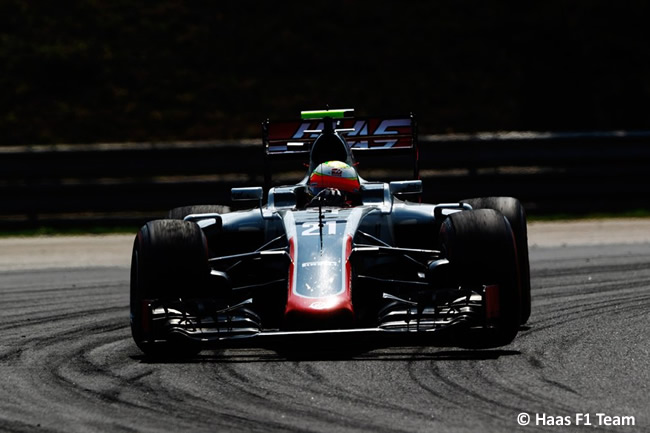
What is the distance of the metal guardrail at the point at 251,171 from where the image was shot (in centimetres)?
1883

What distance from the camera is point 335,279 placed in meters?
8.51

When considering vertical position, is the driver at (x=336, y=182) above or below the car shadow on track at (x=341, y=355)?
above

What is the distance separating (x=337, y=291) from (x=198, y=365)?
98 cm

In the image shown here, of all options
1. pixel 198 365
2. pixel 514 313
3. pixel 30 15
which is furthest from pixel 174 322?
pixel 30 15

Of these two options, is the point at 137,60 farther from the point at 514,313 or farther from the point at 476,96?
the point at 514,313

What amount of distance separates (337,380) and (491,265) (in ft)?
5.14

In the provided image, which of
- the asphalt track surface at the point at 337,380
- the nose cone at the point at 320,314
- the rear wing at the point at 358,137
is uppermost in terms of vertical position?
the rear wing at the point at 358,137

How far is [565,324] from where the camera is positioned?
32.3 feet

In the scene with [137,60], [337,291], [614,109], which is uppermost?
[137,60]

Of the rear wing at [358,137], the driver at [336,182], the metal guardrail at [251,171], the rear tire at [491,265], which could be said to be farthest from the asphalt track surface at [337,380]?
the metal guardrail at [251,171]

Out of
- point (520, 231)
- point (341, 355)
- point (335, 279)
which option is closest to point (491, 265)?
point (335, 279)

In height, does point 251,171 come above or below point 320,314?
above

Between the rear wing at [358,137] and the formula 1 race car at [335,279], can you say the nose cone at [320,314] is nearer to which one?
the formula 1 race car at [335,279]

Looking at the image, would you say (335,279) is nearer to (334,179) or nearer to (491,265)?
(491,265)
